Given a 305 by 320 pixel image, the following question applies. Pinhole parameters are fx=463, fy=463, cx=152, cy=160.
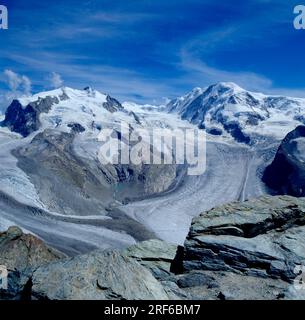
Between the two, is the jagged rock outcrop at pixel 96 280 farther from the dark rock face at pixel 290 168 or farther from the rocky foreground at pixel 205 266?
the dark rock face at pixel 290 168

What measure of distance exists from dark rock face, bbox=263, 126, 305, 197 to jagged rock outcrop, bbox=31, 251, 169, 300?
4336 inches

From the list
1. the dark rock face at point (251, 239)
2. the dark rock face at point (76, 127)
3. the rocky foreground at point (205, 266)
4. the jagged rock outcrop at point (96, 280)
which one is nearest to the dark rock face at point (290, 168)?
the dark rock face at point (76, 127)

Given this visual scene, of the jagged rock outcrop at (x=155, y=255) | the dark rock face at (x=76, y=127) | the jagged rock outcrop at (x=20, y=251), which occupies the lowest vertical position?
the jagged rock outcrop at (x=20, y=251)

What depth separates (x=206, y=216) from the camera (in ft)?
59.9

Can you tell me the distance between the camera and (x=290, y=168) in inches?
5192

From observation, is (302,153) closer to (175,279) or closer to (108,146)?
(108,146)

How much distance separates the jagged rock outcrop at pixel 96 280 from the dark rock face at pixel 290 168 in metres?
110

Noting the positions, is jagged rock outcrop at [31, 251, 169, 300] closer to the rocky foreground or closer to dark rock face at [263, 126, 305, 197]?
the rocky foreground

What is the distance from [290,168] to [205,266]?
4771 inches

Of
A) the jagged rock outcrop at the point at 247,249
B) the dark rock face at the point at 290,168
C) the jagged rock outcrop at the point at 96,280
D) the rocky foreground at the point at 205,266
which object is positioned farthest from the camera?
the dark rock face at the point at 290,168

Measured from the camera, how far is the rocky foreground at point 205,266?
38.7 feet

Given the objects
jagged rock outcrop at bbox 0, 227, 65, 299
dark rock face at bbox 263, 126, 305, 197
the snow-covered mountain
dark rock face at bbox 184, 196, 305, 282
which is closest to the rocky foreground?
dark rock face at bbox 184, 196, 305, 282

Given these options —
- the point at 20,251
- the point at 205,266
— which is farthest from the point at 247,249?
the point at 20,251
